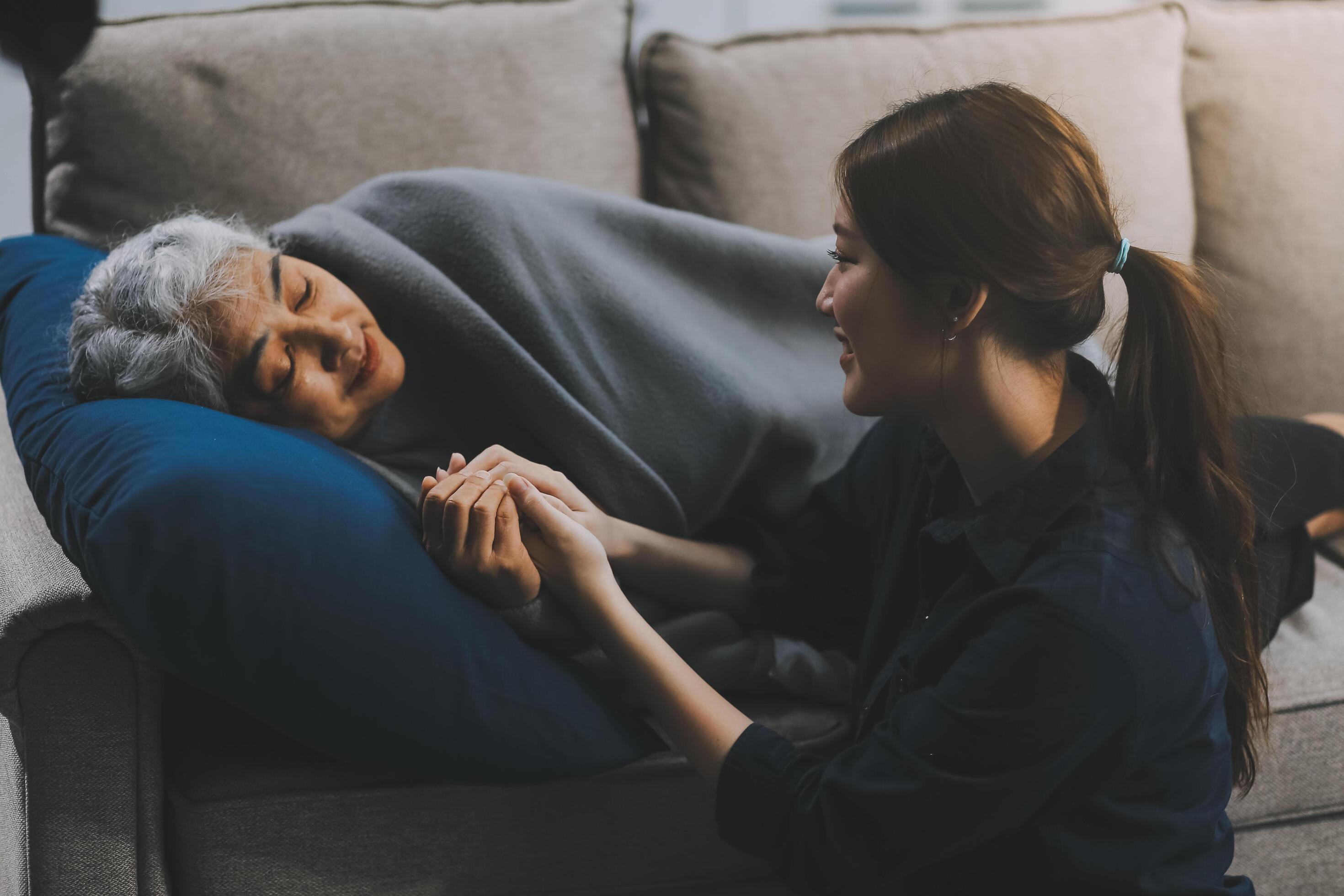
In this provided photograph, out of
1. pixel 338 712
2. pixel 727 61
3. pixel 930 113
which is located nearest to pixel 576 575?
pixel 338 712

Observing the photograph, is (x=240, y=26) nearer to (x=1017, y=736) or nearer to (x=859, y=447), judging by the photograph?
(x=859, y=447)

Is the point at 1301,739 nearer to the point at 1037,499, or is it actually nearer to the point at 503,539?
the point at 1037,499

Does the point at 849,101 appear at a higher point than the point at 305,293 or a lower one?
higher

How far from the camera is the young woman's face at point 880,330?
84 centimetres

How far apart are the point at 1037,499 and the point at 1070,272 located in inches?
7.0

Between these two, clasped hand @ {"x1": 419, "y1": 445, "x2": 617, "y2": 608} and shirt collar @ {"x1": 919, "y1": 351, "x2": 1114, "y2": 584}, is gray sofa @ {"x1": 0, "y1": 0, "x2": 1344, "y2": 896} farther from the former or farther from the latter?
shirt collar @ {"x1": 919, "y1": 351, "x2": 1114, "y2": 584}

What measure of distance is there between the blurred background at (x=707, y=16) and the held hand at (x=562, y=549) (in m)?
1.12

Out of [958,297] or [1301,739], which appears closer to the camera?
[958,297]

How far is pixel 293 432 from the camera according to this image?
1019 mm

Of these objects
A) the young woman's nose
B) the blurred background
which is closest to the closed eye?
the young woman's nose

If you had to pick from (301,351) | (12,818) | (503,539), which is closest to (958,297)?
(503,539)

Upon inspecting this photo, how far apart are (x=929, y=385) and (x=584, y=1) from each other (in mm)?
990

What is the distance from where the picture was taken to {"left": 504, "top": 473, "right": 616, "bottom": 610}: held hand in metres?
0.94

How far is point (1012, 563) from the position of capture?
84 cm
